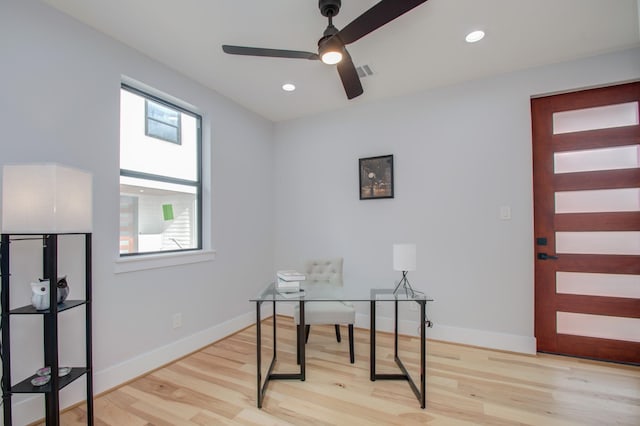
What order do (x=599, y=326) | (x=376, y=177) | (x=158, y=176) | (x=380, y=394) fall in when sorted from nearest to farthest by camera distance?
(x=380, y=394), (x=599, y=326), (x=158, y=176), (x=376, y=177)

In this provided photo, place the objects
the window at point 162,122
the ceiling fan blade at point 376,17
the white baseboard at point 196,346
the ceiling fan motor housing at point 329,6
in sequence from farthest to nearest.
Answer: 1. the window at point 162,122
2. the white baseboard at point 196,346
3. the ceiling fan motor housing at point 329,6
4. the ceiling fan blade at point 376,17

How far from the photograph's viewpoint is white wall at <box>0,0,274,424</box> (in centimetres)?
176

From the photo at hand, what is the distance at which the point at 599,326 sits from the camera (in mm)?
2521

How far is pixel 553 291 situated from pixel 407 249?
1584 millimetres

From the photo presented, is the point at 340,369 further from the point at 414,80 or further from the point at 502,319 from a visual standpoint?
the point at 414,80

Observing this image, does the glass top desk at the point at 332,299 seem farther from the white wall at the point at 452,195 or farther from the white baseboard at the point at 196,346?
the white baseboard at the point at 196,346

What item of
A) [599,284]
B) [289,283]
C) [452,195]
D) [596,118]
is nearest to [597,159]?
Answer: [596,118]

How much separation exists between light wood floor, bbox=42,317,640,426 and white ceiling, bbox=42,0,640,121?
2600mm

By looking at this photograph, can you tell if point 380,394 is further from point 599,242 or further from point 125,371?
point 599,242

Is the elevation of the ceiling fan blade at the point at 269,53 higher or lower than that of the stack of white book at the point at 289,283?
higher

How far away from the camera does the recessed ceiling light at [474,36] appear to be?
216 centimetres

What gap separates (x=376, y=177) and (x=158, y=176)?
223cm

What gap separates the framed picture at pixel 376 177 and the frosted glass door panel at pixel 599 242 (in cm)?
162

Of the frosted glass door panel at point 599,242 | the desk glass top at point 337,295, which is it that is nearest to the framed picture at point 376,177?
the desk glass top at point 337,295
